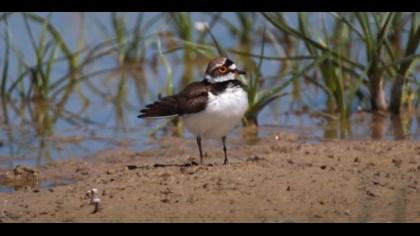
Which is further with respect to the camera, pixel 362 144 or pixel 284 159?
pixel 362 144

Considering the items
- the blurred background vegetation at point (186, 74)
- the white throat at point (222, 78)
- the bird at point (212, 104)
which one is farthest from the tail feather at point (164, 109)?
the blurred background vegetation at point (186, 74)

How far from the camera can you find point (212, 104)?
8219mm

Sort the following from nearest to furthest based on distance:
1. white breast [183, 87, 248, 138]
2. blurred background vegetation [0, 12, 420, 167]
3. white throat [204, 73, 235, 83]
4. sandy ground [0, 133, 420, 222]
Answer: sandy ground [0, 133, 420, 222], white breast [183, 87, 248, 138], white throat [204, 73, 235, 83], blurred background vegetation [0, 12, 420, 167]

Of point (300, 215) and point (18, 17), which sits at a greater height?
point (18, 17)

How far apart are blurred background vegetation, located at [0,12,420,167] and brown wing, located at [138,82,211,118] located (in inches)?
53.3

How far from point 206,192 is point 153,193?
359 mm

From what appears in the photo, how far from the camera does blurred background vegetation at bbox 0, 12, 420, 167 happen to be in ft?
33.5

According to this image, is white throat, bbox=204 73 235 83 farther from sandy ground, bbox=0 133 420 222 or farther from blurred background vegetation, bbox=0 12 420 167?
blurred background vegetation, bbox=0 12 420 167

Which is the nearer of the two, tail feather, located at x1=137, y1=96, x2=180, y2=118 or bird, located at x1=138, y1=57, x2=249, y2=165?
bird, located at x1=138, y1=57, x2=249, y2=165

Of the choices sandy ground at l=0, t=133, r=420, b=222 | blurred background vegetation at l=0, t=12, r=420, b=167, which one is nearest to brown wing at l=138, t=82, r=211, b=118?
sandy ground at l=0, t=133, r=420, b=222

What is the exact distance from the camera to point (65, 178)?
8602mm
